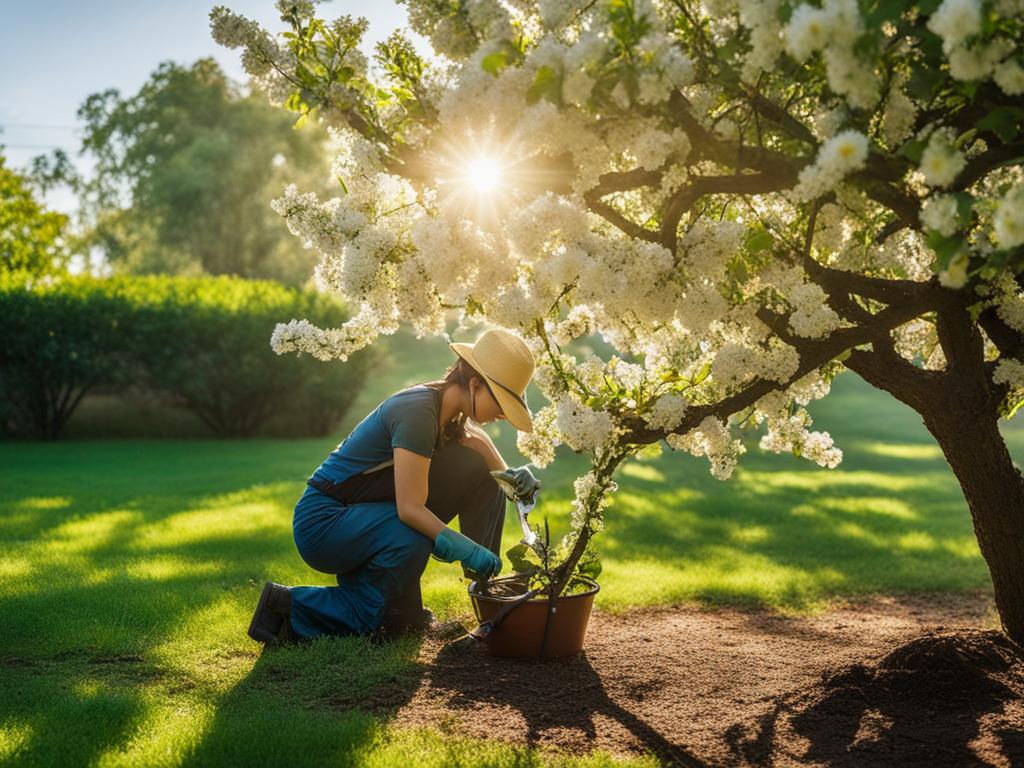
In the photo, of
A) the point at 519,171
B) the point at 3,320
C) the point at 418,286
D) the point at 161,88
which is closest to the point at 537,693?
the point at 418,286

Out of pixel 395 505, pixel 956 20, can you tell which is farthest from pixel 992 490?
pixel 395 505

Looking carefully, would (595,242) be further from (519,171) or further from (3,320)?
(3,320)

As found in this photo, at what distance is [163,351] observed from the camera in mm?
16156

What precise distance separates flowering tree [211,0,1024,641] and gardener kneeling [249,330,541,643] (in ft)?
0.92

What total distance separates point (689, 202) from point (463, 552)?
6.36 ft

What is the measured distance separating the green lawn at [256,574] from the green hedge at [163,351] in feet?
4.71

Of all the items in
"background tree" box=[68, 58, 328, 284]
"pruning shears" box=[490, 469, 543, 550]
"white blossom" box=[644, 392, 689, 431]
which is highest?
"background tree" box=[68, 58, 328, 284]

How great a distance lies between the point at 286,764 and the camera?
344cm

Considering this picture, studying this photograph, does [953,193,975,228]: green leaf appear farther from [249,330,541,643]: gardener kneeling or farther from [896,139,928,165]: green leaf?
[249,330,541,643]: gardener kneeling

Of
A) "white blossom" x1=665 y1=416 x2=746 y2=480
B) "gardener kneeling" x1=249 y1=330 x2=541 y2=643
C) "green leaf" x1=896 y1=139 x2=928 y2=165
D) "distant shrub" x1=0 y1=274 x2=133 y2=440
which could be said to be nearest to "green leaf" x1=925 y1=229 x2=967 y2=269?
"green leaf" x1=896 y1=139 x2=928 y2=165

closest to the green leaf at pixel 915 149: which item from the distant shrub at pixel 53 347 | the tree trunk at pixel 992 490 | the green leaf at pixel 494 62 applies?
the green leaf at pixel 494 62

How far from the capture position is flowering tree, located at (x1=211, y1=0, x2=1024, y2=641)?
3039 mm

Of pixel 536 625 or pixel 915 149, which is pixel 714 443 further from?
pixel 915 149

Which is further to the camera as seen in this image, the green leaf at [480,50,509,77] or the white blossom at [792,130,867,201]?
the green leaf at [480,50,509,77]
